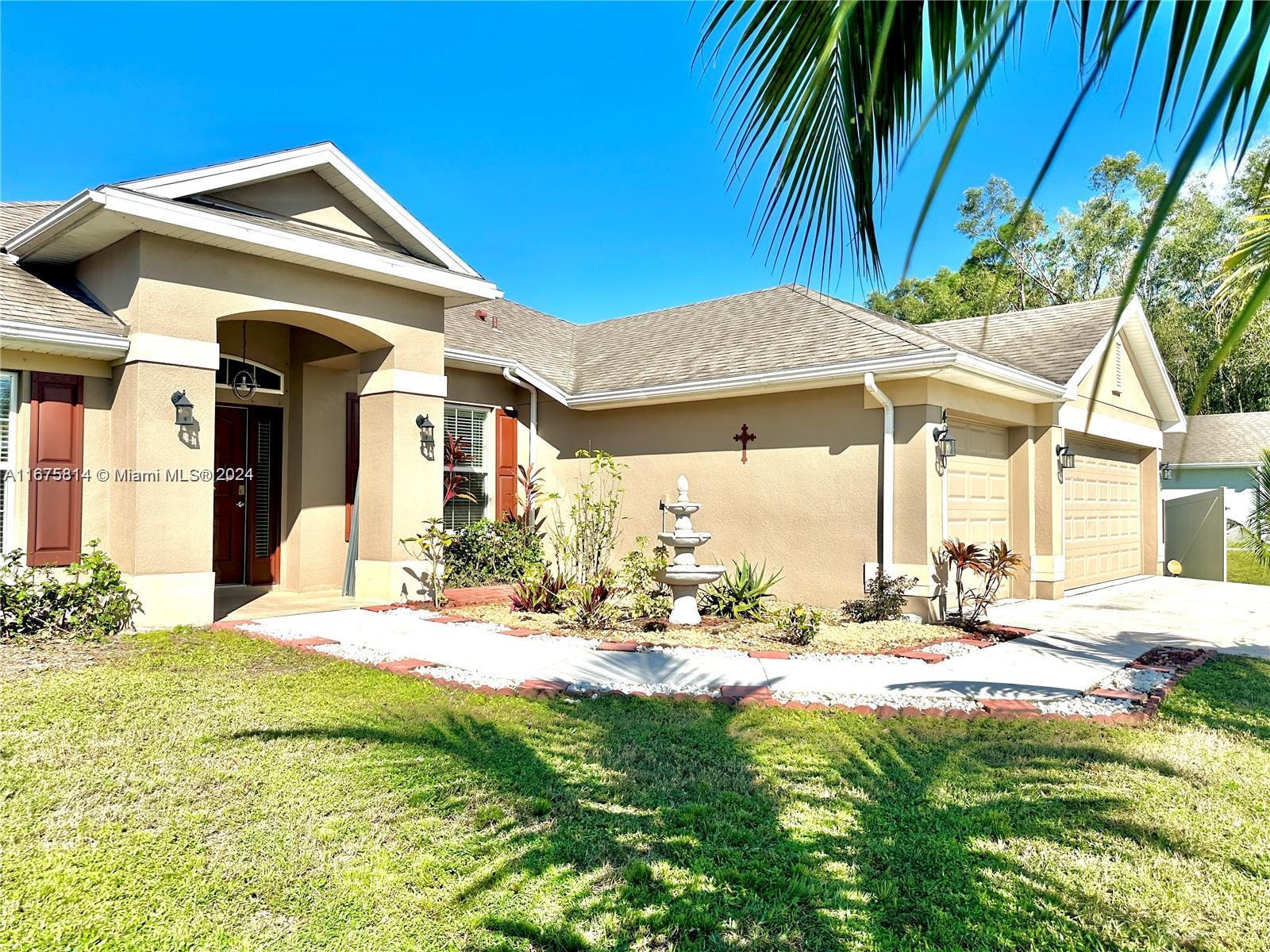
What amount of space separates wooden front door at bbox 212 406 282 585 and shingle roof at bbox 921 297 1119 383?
9.96 m

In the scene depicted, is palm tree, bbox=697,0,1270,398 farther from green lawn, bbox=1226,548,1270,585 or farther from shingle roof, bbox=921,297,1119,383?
green lawn, bbox=1226,548,1270,585

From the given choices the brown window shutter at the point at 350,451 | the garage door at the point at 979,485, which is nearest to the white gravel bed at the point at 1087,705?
the garage door at the point at 979,485

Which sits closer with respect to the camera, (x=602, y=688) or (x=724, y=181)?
(x=724, y=181)

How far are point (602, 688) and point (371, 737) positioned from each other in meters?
1.91

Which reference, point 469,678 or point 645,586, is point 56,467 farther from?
point 645,586

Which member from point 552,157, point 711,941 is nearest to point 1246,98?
point 711,941

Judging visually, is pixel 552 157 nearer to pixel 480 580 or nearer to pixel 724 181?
pixel 480 580

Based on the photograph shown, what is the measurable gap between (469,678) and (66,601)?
4141 mm

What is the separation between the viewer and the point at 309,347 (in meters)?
10.7

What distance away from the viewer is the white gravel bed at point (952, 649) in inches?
298

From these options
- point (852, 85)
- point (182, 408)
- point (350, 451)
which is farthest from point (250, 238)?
point (852, 85)

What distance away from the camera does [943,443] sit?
9.50 metres

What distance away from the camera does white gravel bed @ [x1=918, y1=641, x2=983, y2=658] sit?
7579 mm

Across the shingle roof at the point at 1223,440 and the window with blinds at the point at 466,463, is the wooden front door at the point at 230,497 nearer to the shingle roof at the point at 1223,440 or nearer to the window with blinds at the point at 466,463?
the window with blinds at the point at 466,463
